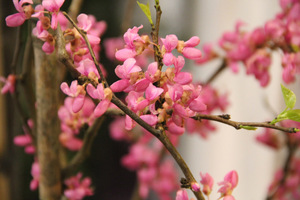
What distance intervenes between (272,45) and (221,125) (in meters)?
0.62

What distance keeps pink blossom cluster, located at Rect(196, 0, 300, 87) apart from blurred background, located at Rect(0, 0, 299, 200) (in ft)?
1.32

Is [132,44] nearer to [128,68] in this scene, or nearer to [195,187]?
[128,68]

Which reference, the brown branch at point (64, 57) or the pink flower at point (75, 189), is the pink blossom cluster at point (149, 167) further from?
the brown branch at point (64, 57)

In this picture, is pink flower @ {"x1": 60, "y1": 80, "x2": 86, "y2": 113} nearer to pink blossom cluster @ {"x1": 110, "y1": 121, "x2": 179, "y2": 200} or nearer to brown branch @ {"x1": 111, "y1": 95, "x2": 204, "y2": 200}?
brown branch @ {"x1": 111, "y1": 95, "x2": 204, "y2": 200}

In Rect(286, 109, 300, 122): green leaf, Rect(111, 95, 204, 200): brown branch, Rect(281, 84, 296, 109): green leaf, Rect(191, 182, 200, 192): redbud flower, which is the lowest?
Rect(191, 182, 200, 192): redbud flower

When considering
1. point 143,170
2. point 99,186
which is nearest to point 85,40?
point 143,170

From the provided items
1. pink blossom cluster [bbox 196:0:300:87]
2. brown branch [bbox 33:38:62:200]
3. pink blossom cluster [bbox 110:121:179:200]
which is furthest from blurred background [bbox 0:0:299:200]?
brown branch [bbox 33:38:62:200]

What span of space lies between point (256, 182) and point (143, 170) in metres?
0.46

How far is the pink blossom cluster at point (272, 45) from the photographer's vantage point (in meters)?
0.47

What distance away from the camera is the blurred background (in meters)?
1.00

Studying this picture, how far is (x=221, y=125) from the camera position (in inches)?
43.8

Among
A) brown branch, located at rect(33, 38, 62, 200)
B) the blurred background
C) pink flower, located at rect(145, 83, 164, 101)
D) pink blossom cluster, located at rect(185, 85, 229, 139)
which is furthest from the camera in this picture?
the blurred background

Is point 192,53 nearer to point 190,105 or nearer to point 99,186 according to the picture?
→ point 190,105

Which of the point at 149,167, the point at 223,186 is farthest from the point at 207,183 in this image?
the point at 149,167
